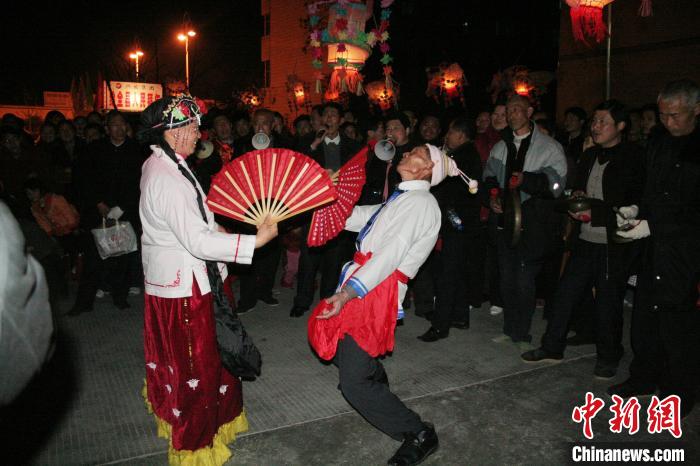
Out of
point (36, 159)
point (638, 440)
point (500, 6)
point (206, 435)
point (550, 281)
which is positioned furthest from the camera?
point (500, 6)

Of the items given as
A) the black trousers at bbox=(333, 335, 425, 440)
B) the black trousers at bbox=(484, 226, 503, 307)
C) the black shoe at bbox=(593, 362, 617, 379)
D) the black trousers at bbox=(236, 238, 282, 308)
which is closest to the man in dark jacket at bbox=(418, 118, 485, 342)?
the black trousers at bbox=(484, 226, 503, 307)

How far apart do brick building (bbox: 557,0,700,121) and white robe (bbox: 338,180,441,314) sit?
1129cm

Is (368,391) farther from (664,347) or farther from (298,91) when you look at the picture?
(298,91)

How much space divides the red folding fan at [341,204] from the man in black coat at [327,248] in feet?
7.55

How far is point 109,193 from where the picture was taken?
220 inches

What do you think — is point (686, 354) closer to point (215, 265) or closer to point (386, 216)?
point (386, 216)

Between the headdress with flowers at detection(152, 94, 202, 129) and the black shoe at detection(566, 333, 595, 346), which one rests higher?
the headdress with flowers at detection(152, 94, 202, 129)

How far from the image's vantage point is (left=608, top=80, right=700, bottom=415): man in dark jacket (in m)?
3.19

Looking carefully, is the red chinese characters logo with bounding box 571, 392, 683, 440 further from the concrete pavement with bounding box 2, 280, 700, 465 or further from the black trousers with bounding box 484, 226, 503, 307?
the black trousers with bounding box 484, 226, 503, 307

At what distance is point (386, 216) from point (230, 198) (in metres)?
0.81

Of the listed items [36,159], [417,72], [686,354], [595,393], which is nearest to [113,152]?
[36,159]

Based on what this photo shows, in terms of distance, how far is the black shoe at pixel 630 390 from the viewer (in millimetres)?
3619

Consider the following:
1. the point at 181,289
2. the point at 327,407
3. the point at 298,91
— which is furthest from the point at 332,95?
the point at 298,91

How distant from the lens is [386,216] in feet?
8.73
